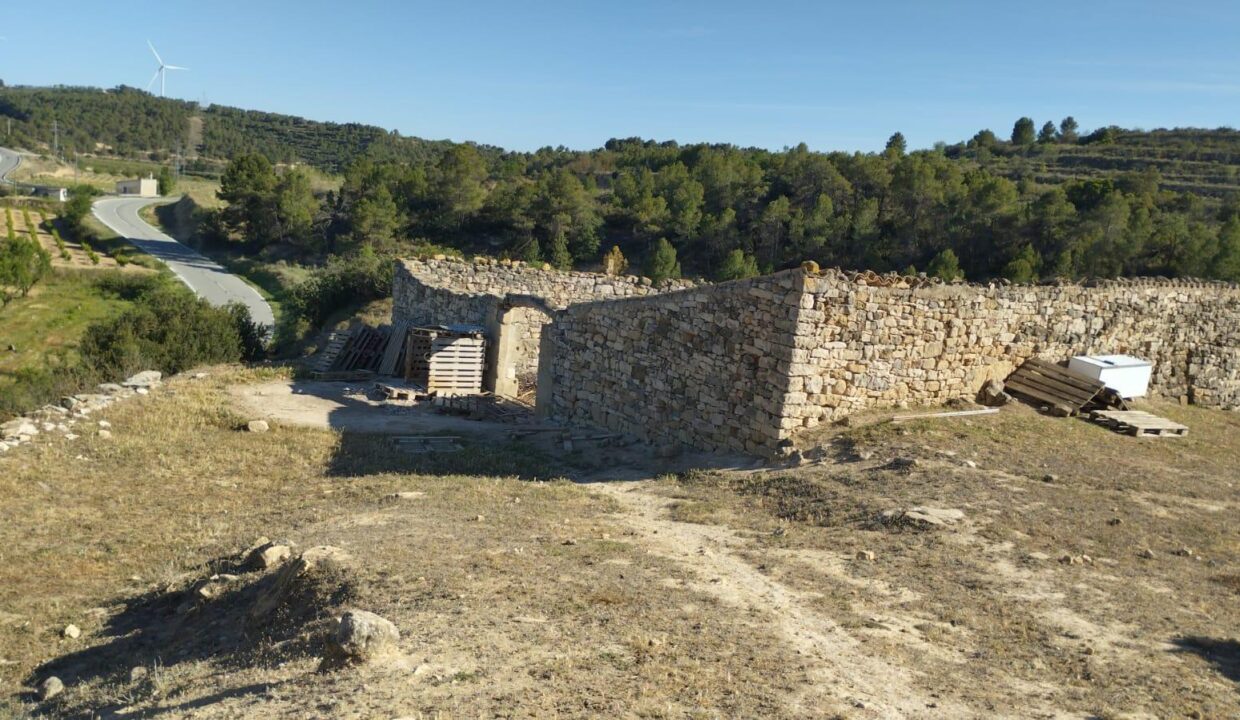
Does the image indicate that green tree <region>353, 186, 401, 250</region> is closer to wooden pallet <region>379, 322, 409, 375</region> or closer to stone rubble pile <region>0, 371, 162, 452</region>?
wooden pallet <region>379, 322, 409, 375</region>

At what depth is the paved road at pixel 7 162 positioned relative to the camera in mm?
92825

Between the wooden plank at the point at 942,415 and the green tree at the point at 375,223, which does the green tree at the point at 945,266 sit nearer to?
the wooden plank at the point at 942,415

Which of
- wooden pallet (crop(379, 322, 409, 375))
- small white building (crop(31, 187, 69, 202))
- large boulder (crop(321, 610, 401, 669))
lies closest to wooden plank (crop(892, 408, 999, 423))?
large boulder (crop(321, 610, 401, 669))

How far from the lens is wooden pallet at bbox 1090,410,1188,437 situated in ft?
41.4

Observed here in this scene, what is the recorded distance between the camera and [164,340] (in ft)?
69.1

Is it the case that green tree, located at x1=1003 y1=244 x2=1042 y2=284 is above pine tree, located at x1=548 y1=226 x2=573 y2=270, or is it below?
above

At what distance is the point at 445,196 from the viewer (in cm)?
4856

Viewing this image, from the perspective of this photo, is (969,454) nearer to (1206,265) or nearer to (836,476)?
(836,476)

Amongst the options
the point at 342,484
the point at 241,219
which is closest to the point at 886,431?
the point at 342,484

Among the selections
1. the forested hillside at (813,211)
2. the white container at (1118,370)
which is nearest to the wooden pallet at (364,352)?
the white container at (1118,370)

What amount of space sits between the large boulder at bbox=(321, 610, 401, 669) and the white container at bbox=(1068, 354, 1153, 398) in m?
12.6

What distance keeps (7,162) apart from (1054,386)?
403 ft

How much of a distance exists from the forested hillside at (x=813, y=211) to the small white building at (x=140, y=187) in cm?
3704

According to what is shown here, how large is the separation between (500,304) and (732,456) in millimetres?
7919
